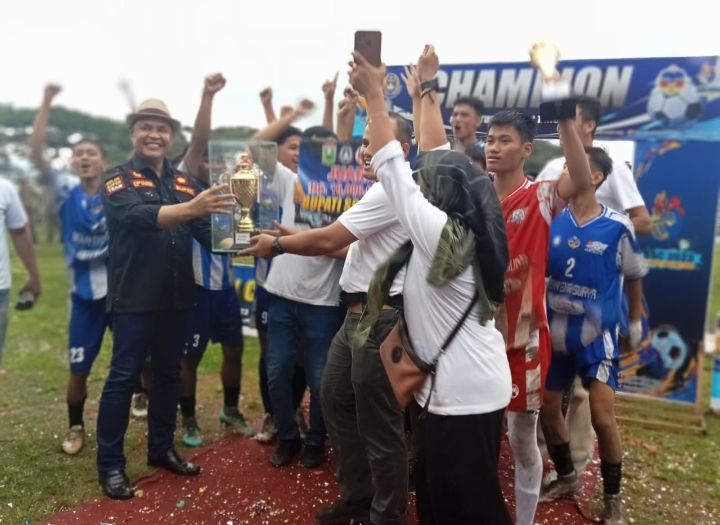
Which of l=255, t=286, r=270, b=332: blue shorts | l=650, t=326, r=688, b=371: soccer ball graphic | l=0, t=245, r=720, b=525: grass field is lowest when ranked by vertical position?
l=0, t=245, r=720, b=525: grass field

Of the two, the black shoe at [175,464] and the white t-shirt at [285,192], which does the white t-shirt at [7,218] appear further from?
the white t-shirt at [285,192]

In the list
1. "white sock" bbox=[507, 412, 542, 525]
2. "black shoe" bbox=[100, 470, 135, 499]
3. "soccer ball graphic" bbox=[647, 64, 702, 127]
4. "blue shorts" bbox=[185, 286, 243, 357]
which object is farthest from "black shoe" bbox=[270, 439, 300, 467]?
"soccer ball graphic" bbox=[647, 64, 702, 127]

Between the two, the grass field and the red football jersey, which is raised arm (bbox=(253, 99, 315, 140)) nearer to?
the red football jersey

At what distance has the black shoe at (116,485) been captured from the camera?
3.38m

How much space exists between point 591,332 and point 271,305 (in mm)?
1866

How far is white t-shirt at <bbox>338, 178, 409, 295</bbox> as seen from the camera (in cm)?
257

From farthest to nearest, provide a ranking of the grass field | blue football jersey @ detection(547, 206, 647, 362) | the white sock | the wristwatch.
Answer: the grass field < blue football jersey @ detection(547, 206, 647, 362) < the wristwatch < the white sock

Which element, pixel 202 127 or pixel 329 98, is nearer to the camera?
pixel 202 127

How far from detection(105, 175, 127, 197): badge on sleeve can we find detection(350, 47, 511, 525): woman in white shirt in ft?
6.08

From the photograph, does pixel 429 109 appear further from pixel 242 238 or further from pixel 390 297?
pixel 242 238

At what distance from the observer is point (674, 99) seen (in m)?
4.89

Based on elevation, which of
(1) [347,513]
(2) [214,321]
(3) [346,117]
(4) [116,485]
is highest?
(3) [346,117]

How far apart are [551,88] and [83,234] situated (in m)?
3.40

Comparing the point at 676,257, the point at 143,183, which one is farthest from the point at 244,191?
the point at 676,257
